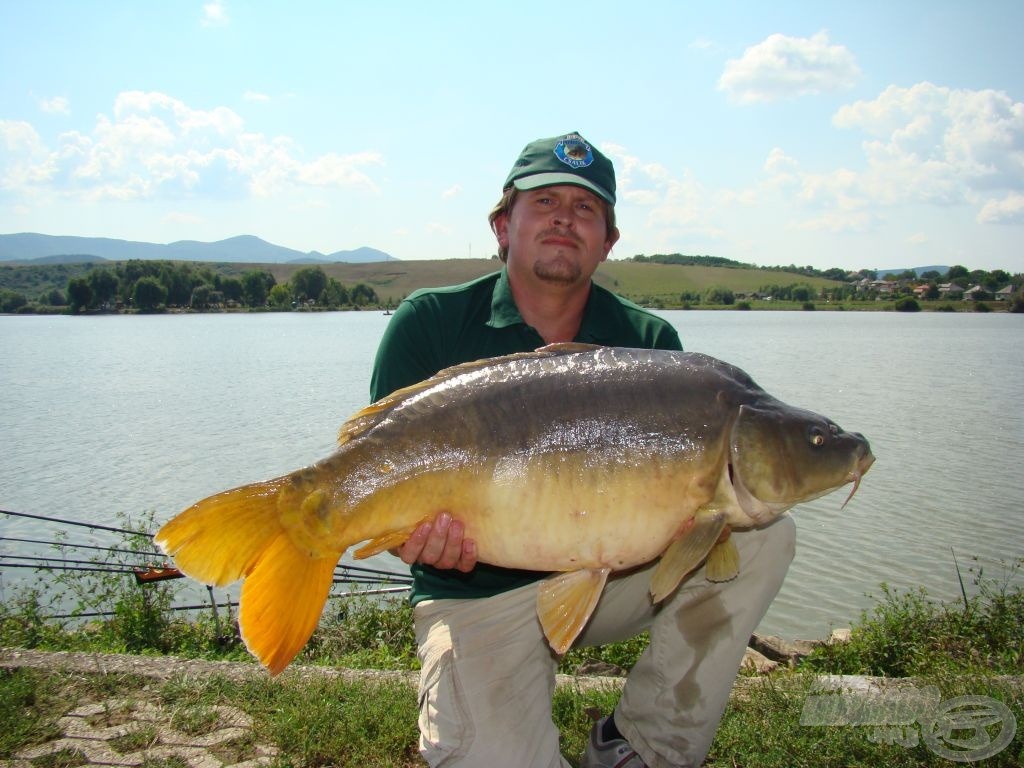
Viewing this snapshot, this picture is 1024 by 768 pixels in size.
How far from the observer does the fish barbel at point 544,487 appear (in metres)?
2.00

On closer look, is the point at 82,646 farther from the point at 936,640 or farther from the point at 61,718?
the point at 936,640

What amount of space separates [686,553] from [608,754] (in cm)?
82

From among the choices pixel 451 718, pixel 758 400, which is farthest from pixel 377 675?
pixel 758 400

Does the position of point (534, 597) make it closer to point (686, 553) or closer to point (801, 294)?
point (686, 553)

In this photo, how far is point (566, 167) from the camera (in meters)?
2.86

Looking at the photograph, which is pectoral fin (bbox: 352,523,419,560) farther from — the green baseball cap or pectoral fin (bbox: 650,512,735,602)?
the green baseball cap

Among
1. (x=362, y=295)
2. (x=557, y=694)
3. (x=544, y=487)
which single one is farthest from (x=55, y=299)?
(x=544, y=487)

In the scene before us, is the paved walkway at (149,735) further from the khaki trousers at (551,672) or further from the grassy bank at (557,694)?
the khaki trousers at (551,672)

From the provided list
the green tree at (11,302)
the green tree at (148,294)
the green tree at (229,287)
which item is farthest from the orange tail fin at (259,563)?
the green tree at (11,302)

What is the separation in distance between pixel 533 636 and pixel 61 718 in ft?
5.53

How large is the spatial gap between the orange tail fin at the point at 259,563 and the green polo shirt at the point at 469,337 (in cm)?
63

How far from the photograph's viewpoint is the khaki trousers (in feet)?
7.39

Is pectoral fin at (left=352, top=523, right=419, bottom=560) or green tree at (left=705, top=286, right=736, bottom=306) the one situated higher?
green tree at (left=705, top=286, right=736, bottom=306)

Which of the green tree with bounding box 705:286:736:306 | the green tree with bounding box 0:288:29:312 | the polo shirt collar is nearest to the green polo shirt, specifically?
the polo shirt collar
